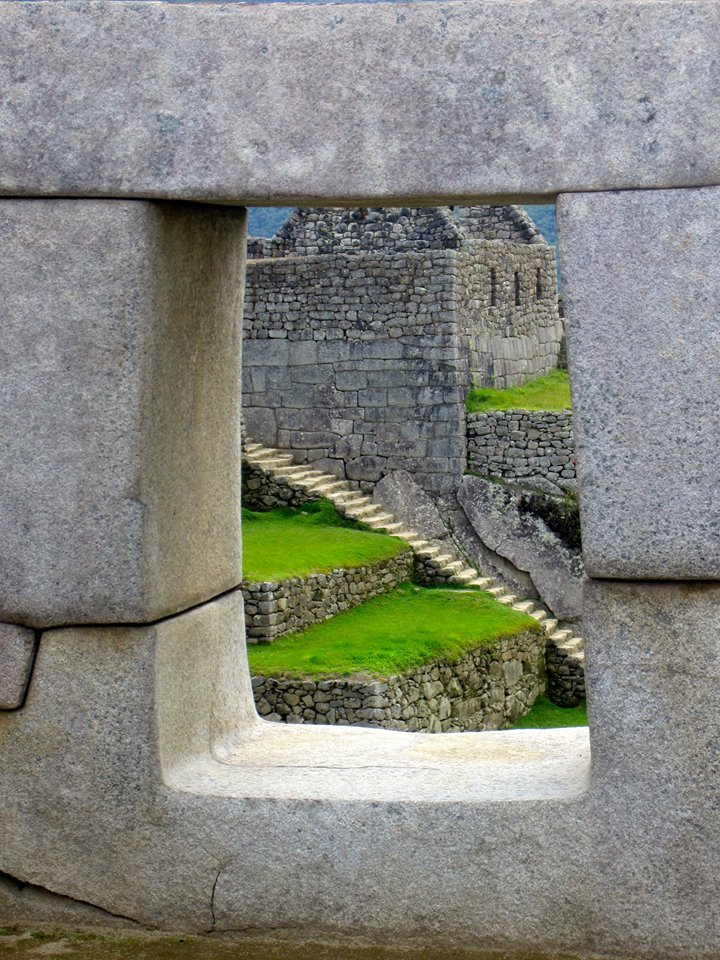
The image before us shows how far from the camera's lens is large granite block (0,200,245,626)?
155 inches

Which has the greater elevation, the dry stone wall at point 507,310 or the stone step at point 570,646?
the dry stone wall at point 507,310

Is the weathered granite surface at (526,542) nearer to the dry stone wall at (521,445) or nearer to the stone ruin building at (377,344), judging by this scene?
the dry stone wall at (521,445)

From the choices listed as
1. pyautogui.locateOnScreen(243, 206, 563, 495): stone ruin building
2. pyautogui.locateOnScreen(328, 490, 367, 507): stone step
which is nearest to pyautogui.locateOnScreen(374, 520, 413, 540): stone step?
pyautogui.locateOnScreen(328, 490, 367, 507): stone step

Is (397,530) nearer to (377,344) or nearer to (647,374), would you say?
(377,344)

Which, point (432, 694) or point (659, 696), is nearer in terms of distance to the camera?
point (659, 696)

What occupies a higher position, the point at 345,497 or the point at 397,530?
the point at 345,497

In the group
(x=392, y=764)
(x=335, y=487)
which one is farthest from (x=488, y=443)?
(x=392, y=764)

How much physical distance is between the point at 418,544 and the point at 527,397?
406 centimetres

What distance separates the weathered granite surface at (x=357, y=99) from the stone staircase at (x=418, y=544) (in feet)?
52.8

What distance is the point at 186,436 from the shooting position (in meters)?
4.27

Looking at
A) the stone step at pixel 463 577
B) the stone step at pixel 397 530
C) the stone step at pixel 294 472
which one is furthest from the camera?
the stone step at pixel 294 472

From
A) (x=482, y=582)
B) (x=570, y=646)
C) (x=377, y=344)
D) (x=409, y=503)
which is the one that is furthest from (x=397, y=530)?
(x=570, y=646)

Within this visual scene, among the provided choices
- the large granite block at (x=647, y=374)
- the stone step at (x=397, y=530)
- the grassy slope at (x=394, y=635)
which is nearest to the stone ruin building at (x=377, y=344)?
the stone step at (x=397, y=530)

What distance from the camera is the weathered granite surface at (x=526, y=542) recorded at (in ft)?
69.5
